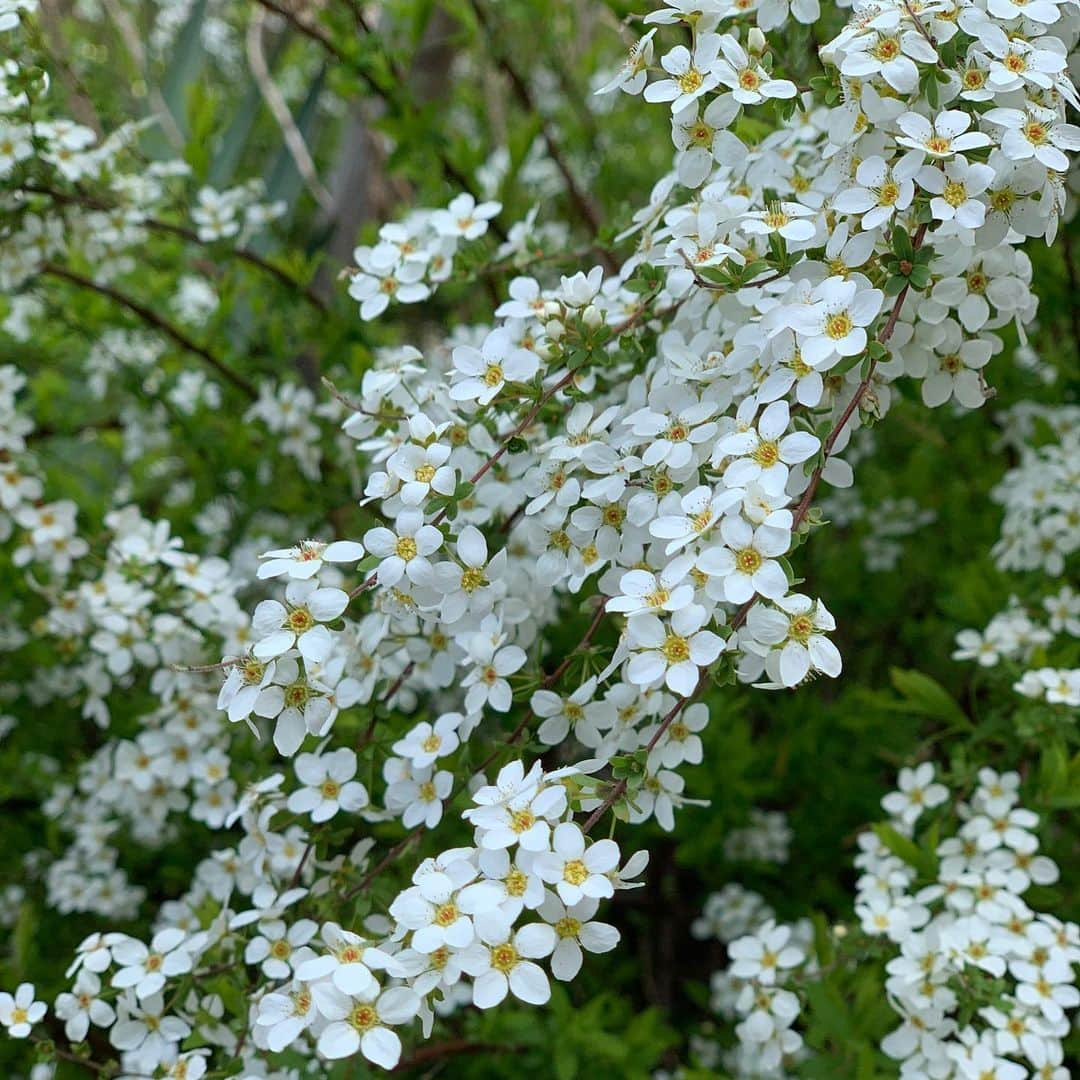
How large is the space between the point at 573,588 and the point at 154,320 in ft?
5.26

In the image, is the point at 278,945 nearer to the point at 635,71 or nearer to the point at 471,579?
the point at 471,579

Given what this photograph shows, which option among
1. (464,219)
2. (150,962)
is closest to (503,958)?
(150,962)

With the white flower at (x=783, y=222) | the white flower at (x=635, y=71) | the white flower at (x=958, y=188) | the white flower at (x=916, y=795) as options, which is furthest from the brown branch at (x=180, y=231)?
the white flower at (x=916, y=795)

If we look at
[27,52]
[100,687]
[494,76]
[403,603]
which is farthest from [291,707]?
[494,76]

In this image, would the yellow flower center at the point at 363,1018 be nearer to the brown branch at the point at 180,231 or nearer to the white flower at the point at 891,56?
the white flower at the point at 891,56

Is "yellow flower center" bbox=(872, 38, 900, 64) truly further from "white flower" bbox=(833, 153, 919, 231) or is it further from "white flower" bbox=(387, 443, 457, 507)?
"white flower" bbox=(387, 443, 457, 507)

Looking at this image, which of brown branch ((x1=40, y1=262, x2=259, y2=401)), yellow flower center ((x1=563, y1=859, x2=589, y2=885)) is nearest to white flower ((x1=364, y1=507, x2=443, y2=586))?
yellow flower center ((x1=563, y1=859, x2=589, y2=885))

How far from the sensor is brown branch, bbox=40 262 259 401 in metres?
2.58

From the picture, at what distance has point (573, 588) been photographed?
63.2 inches

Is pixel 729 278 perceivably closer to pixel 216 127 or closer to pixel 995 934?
pixel 995 934

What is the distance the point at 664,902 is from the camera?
318 centimetres

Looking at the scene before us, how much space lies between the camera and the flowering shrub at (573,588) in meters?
1.46

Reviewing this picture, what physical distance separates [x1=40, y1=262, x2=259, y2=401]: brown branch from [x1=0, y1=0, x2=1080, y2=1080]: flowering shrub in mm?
21

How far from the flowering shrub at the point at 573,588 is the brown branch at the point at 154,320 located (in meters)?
0.02
